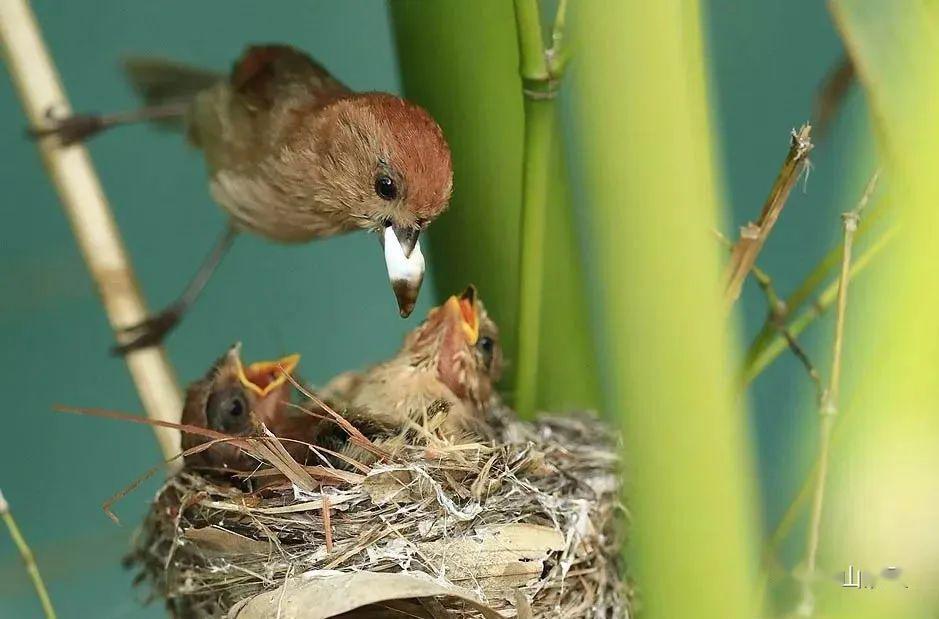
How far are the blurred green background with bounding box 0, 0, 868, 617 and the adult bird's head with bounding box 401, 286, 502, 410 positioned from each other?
23cm

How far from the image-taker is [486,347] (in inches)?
46.6

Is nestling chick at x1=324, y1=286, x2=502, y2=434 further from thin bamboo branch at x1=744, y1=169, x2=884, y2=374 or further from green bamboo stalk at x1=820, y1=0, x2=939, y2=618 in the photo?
green bamboo stalk at x1=820, y1=0, x2=939, y2=618

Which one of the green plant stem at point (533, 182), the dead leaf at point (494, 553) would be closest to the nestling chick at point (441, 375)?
the green plant stem at point (533, 182)

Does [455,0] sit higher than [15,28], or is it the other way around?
[15,28]

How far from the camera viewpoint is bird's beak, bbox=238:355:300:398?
1.21 metres

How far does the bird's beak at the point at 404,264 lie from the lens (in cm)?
105

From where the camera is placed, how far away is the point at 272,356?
1696mm

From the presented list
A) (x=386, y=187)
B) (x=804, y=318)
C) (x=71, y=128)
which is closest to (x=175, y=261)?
(x=71, y=128)

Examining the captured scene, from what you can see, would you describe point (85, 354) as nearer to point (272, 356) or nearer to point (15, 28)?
point (272, 356)

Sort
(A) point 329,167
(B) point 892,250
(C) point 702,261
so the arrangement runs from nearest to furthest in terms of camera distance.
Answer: (C) point 702,261 → (B) point 892,250 → (A) point 329,167

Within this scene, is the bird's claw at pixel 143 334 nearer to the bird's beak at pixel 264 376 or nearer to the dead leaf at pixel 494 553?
the bird's beak at pixel 264 376

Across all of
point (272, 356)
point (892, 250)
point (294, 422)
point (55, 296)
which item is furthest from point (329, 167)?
point (892, 250)

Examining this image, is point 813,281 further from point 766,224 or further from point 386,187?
point 386,187

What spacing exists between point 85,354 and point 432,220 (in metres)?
0.84
